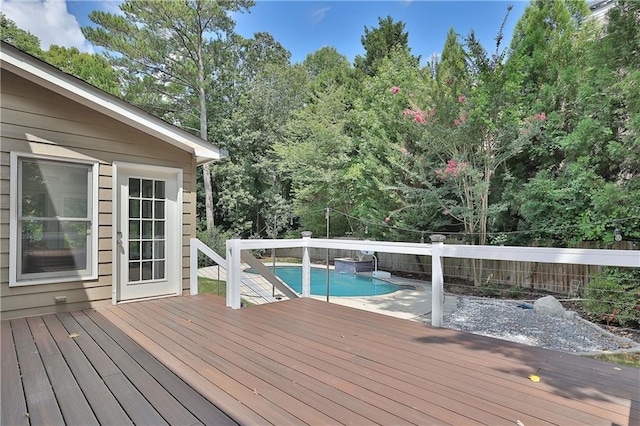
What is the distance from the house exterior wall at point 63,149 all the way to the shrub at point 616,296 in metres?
6.90

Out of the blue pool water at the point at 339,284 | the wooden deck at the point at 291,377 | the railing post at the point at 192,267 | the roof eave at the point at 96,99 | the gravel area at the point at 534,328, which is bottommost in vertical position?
the blue pool water at the point at 339,284

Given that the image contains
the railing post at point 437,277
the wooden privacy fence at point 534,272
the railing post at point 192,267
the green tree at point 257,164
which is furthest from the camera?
the green tree at point 257,164

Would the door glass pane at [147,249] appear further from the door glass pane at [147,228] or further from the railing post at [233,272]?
the railing post at [233,272]

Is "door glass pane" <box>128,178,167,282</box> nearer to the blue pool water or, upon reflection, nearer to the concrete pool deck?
the concrete pool deck

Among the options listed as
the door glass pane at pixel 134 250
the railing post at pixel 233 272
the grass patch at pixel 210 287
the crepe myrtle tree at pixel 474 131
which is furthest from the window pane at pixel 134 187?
the crepe myrtle tree at pixel 474 131

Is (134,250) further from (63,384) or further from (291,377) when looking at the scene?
(291,377)

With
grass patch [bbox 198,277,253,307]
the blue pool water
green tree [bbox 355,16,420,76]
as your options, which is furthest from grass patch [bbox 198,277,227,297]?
green tree [bbox 355,16,420,76]

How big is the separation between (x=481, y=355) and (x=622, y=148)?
550 centimetres

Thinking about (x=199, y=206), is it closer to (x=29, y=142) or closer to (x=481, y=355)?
(x=29, y=142)

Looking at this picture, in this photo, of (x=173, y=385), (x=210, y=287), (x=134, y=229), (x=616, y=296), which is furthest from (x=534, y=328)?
(x=210, y=287)

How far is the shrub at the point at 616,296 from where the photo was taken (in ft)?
17.3

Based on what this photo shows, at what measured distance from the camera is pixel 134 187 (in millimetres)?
4402

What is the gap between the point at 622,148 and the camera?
18.8 ft

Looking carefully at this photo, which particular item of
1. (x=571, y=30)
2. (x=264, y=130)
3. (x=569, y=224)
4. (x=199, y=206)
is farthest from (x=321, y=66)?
(x=569, y=224)
